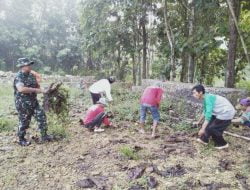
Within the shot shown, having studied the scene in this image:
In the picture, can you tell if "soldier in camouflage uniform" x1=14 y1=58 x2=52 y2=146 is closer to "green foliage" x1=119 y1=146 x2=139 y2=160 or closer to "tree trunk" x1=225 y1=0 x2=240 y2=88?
"green foliage" x1=119 y1=146 x2=139 y2=160

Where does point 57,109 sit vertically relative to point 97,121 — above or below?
above

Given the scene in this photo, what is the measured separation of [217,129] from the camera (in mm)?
6285

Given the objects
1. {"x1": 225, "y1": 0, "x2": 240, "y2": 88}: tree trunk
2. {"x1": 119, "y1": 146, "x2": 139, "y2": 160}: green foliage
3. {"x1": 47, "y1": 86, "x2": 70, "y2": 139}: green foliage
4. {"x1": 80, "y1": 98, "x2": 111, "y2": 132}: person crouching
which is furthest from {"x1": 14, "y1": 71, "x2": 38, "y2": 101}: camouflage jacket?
{"x1": 225, "y1": 0, "x2": 240, "y2": 88}: tree trunk

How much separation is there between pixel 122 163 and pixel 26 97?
2.35 m

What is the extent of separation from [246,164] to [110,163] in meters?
2.34

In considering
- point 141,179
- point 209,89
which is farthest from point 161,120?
point 141,179

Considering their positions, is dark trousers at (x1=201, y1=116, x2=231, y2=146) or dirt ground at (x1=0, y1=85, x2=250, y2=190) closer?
dirt ground at (x1=0, y1=85, x2=250, y2=190)

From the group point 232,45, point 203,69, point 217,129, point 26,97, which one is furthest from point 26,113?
point 203,69

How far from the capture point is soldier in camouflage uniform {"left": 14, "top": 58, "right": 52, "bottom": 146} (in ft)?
20.2

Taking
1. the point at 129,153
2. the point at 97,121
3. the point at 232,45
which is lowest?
the point at 129,153

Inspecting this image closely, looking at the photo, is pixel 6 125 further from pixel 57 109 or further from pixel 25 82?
pixel 25 82

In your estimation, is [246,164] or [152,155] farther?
[152,155]

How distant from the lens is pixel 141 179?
4.89 m

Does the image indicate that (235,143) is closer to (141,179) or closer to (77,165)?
(141,179)
